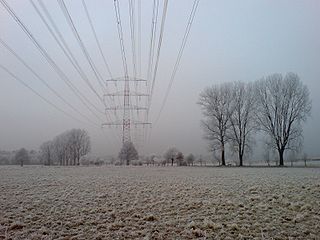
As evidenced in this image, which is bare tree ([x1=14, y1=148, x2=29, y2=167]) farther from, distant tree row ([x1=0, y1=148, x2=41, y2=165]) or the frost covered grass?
the frost covered grass

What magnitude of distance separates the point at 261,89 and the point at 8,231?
6458 centimetres

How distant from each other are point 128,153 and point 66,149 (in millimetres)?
31307

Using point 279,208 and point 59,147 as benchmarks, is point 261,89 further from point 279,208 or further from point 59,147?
point 59,147

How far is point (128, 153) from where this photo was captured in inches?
4205

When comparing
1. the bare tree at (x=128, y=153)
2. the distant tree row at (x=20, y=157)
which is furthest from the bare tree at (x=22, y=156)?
the bare tree at (x=128, y=153)

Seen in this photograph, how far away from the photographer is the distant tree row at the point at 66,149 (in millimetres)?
122975

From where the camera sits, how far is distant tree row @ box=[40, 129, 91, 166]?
12297cm

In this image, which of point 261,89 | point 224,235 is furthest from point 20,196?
point 261,89

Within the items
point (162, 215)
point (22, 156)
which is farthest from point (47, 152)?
point (162, 215)

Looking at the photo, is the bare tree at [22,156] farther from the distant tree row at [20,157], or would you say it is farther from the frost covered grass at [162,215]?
the frost covered grass at [162,215]

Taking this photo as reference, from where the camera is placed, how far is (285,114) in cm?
6506

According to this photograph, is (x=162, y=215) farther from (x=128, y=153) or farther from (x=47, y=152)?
(x=47, y=152)

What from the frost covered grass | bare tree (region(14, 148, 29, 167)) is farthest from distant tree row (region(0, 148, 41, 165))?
the frost covered grass

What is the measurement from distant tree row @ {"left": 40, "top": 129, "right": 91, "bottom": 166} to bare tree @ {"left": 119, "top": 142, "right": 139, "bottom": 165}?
20.5m
